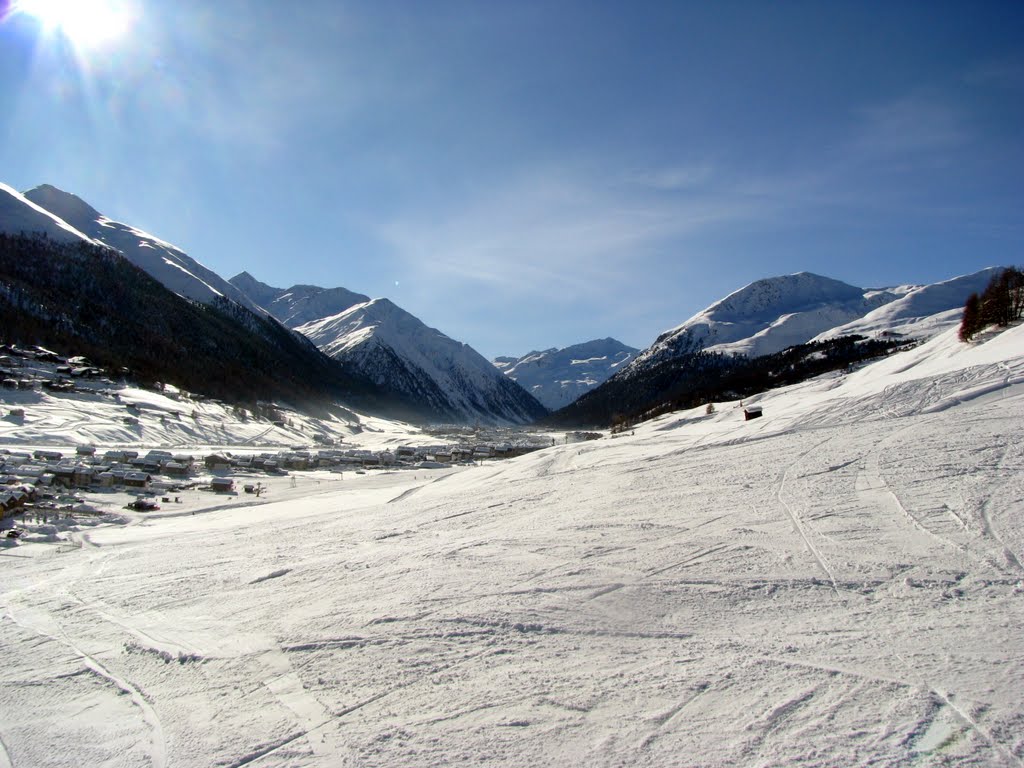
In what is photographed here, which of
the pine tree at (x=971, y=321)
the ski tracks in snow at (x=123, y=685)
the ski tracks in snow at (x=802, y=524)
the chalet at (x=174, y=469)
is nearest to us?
the ski tracks in snow at (x=123, y=685)

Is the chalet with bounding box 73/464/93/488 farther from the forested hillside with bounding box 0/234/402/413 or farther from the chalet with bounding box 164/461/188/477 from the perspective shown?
the forested hillside with bounding box 0/234/402/413

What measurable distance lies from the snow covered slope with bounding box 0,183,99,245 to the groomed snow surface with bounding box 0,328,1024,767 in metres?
178

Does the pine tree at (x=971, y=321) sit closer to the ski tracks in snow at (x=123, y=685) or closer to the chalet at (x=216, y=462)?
the ski tracks in snow at (x=123, y=685)

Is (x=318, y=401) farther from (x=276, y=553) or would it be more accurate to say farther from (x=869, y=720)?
(x=869, y=720)

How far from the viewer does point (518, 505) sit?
1931 cm

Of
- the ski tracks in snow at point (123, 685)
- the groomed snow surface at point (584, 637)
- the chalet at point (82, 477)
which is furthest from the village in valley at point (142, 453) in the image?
the groomed snow surface at point (584, 637)

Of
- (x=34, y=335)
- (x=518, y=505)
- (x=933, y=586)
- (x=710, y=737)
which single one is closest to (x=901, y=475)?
(x=933, y=586)

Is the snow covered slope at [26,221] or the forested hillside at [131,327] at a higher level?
the snow covered slope at [26,221]

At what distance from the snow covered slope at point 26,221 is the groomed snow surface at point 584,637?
585ft

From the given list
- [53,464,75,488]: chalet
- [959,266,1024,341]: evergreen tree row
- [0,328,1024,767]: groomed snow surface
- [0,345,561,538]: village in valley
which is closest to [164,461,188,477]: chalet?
[0,345,561,538]: village in valley

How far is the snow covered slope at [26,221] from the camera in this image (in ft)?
482

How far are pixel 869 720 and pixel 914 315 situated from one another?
239 m

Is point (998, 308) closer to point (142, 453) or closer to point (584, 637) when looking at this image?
point (584, 637)

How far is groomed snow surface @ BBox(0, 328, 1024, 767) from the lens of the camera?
18.8 ft
